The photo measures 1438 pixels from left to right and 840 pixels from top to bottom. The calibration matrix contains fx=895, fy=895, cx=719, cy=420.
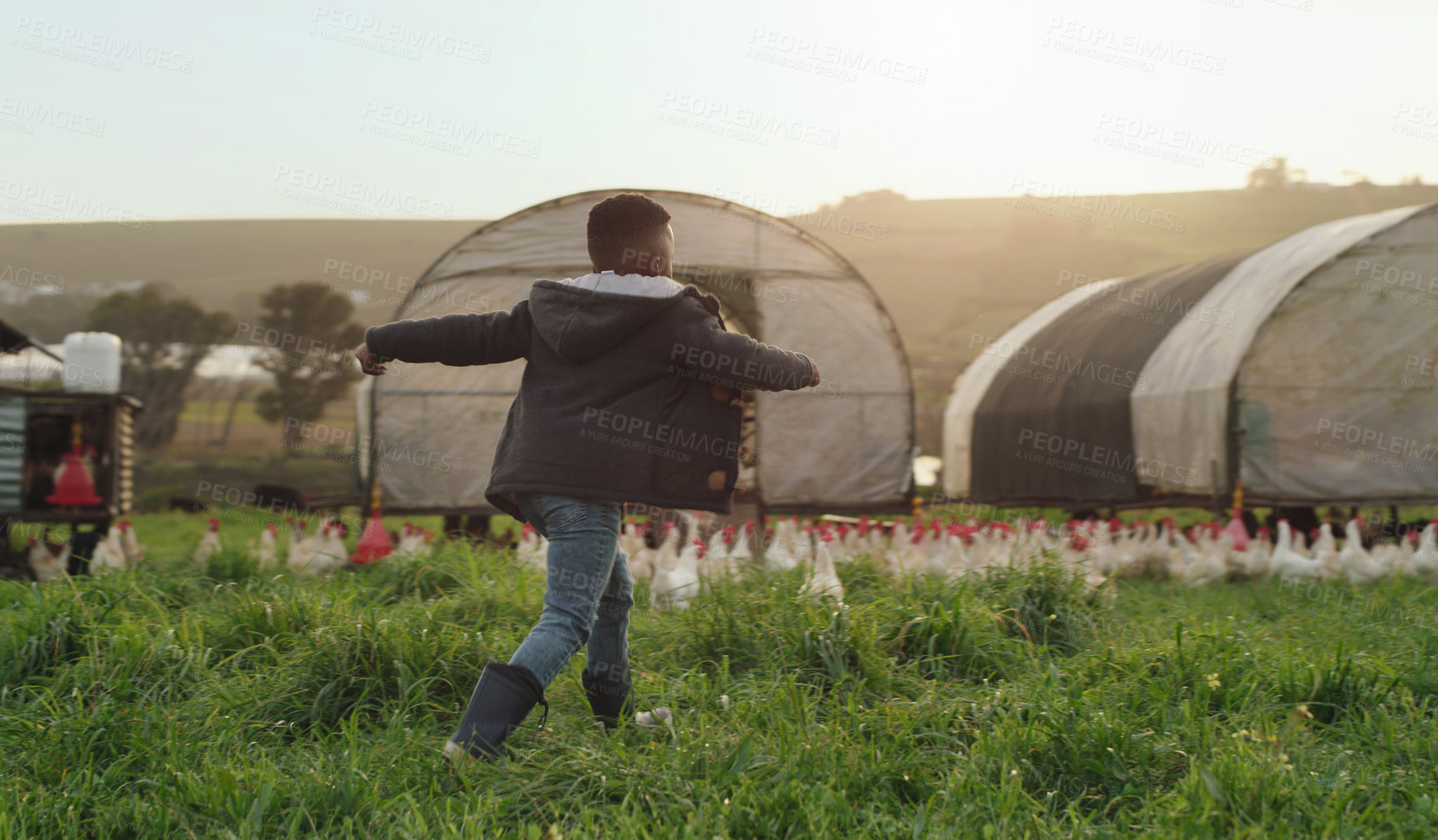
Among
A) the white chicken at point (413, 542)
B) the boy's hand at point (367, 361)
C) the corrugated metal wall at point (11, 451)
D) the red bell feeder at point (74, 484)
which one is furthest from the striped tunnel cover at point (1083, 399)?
the corrugated metal wall at point (11, 451)

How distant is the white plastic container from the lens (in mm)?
7172

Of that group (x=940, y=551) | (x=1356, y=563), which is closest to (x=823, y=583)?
(x=940, y=551)

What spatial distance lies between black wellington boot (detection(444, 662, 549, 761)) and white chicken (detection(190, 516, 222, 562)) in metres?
3.43

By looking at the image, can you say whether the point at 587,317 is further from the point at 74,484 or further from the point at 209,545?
the point at 74,484

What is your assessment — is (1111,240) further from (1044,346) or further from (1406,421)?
(1406,421)

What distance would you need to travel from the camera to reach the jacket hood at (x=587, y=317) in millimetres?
2375

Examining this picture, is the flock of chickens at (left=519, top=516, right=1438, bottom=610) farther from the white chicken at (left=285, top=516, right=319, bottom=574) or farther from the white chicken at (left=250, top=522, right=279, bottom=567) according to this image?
the white chicken at (left=250, top=522, right=279, bottom=567)

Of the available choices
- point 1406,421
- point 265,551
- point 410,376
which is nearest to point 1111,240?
point 1406,421

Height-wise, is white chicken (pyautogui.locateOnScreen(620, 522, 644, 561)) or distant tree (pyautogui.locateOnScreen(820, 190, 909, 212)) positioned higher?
distant tree (pyautogui.locateOnScreen(820, 190, 909, 212))

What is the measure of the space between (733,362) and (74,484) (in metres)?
6.47

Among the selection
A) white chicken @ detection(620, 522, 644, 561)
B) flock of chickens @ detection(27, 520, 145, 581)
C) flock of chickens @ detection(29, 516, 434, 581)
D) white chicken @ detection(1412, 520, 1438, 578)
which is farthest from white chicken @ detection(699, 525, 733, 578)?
white chicken @ detection(1412, 520, 1438, 578)

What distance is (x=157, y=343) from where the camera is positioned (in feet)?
82.0

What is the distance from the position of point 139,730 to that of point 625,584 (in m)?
1.41

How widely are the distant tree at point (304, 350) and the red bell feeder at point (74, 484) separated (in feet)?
50.3
